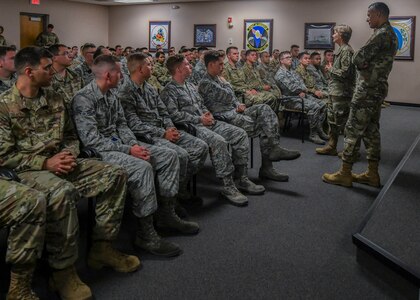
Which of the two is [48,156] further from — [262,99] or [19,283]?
[262,99]

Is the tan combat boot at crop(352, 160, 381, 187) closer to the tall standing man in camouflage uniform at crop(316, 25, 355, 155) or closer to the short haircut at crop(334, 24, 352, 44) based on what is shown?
the tall standing man in camouflage uniform at crop(316, 25, 355, 155)

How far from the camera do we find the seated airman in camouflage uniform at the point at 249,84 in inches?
226

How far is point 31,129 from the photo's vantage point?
2148mm

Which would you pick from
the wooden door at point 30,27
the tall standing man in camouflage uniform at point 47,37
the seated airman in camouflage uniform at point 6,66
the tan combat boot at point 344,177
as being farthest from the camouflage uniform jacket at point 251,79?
the wooden door at point 30,27

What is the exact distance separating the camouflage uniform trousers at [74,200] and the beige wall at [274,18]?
9649 mm

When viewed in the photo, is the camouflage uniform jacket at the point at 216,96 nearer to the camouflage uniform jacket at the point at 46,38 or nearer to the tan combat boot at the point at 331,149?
the tan combat boot at the point at 331,149

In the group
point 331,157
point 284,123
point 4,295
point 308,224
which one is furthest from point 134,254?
point 284,123

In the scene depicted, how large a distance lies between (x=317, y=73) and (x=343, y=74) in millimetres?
2635

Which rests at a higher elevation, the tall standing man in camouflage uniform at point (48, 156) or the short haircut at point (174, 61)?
the short haircut at point (174, 61)

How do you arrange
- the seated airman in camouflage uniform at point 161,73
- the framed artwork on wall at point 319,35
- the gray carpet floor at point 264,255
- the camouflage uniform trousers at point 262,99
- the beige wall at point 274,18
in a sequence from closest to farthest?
the gray carpet floor at point 264,255 → the camouflage uniform trousers at point 262,99 → the seated airman in camouflage uniform at point 161,73 → the beige wall at point 274,18 → the framed artwork on wall at point 319,35

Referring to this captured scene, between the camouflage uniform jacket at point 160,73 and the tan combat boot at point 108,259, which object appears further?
the camouflage uniform jacket at point 160,73

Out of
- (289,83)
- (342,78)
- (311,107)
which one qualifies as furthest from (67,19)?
(342,78)

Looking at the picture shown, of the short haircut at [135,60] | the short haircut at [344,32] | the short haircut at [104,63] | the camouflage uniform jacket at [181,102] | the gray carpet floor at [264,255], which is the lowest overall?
the gray carpet floor at [264,255]

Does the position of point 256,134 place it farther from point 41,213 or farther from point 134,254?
point 41,213
